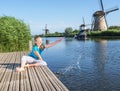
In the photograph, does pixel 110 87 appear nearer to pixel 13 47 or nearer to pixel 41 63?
pixel 41 63

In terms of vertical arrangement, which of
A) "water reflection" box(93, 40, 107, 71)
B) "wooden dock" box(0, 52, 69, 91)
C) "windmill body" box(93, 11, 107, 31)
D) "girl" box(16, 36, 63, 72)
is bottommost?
"water reflection" box(93, 40, 107, 71)

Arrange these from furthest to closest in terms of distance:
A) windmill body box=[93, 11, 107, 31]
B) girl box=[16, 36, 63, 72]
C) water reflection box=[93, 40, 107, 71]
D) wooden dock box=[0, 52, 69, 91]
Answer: windmill body box=[93, 11, 107, 31] < water reflection box=[93, 40, 107, 71] < girl box=[16, 36, 63, 72] < wooden dock box=[0, 52, 69, 91]

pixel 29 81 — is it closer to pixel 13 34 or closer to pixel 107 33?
pixel 13 34

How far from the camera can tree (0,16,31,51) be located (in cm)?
1936

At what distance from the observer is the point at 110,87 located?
39.9 ft

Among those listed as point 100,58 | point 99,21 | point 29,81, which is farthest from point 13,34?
point 99,21

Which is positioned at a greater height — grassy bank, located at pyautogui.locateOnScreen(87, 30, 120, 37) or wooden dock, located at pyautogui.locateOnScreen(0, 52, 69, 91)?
grassy bank, located at pyautogui.locateOnScreen(87, 30, 120, 37)

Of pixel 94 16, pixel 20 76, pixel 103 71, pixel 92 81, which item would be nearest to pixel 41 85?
pixel 20 76

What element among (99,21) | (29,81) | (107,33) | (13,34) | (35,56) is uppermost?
(99,21)

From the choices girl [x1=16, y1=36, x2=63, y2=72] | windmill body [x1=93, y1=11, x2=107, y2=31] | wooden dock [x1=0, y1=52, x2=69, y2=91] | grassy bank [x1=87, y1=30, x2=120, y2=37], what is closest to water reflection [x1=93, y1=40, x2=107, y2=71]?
girl [x1=16, y1=36, x2=63, y2=72]

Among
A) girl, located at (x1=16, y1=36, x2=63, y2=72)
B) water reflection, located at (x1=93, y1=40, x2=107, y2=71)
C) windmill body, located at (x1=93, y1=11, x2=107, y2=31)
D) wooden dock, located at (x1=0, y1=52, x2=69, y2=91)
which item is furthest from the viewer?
windmill body, located at (x1=93, y1=11, x2=107, y2=31)

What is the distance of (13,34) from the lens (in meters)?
19.5

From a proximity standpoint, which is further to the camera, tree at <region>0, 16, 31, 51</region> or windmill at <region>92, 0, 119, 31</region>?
windmill at <region>92, 0, 119, 31</region>

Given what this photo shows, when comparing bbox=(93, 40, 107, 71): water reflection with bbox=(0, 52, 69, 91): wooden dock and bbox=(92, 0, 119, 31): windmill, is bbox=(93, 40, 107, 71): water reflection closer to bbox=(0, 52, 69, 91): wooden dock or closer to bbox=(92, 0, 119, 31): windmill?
bbox=(0, 52, 69, 91): wooden dock
